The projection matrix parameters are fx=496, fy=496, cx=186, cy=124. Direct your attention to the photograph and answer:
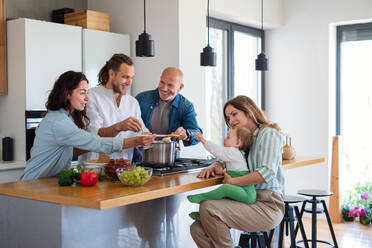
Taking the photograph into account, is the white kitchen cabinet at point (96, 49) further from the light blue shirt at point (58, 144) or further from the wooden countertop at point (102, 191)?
the wooden countertop at point (102, 191)

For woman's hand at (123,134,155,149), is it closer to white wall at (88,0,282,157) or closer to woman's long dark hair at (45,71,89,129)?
woman's long dark hair at (45,71,89,129)

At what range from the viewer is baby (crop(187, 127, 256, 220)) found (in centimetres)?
287

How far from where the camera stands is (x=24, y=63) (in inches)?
170

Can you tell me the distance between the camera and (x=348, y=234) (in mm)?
5453

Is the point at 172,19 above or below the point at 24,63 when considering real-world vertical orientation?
above

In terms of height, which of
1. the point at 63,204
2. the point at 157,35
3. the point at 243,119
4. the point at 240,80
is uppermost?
the point at 157,35

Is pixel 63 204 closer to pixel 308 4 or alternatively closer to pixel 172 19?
pixel 172 19

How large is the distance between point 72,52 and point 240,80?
2420 mm

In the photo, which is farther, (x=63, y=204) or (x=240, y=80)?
(x=240, y=80)

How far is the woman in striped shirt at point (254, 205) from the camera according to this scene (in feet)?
9.34

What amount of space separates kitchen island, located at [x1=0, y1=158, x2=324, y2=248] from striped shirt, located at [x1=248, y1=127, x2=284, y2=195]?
0.95 ft

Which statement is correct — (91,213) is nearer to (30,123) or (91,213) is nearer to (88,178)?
(88,178)

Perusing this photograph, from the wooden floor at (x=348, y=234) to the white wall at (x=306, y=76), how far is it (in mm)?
546

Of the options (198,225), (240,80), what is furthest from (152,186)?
(240,80)
